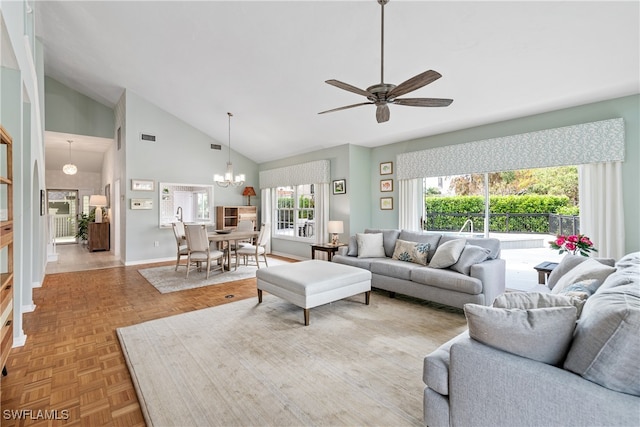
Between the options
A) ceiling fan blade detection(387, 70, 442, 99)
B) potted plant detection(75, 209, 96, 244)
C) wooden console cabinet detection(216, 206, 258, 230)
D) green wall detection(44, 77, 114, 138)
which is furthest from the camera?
potted plant detection(75, 209, 96, 244)

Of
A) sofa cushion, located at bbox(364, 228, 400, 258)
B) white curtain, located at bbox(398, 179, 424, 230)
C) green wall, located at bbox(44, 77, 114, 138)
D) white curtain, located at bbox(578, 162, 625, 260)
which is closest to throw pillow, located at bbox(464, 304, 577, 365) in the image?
white curtain, located at bbox(578, 162, 625, 260)

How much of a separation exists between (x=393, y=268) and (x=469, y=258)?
94cm

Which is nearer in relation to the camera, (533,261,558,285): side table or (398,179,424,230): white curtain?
(533,261,558,285): side table

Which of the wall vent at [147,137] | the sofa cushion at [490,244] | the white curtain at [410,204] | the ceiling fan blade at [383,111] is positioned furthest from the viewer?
the wall vent at [147,137]

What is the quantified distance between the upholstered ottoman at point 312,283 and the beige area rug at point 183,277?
1556 mm

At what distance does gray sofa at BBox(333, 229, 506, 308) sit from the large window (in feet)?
8.66

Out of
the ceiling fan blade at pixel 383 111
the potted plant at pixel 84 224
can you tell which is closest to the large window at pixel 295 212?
the ceiling fan blade at pixel 383 111

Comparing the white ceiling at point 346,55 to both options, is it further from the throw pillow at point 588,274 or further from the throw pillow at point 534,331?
the throw pillow at point 534,331

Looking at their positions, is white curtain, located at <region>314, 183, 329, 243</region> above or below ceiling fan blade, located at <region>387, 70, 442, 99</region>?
below

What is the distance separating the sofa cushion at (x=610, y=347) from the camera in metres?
1.10

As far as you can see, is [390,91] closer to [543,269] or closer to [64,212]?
[543,269]

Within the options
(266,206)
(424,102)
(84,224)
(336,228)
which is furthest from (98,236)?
(424,102)

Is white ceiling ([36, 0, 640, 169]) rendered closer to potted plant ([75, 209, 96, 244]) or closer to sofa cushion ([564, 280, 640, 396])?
sofa cushion ([564, 280, 640, 396])

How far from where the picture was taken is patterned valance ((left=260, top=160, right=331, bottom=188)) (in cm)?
649
